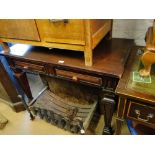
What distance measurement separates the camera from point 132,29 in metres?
1.09

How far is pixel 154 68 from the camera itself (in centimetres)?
84

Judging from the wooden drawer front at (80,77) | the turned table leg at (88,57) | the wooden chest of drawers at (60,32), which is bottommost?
the wooden drawer front at (80,77)

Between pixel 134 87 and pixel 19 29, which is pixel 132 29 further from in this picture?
pixel 19 29

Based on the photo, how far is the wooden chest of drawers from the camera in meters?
0.78

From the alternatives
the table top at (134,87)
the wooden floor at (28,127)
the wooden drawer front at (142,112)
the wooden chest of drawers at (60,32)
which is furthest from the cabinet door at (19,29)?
the wooden floor at (28,127)

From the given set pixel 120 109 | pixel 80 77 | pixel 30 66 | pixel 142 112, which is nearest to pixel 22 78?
pixel 30 66

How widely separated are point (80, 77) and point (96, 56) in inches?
6.6

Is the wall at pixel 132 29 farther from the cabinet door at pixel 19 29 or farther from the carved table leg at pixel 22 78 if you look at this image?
the carved table leg at pixel 22 78

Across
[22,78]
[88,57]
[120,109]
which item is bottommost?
[22,78]

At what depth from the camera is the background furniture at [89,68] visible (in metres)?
0.85

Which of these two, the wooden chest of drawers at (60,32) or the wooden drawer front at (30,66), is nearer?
the wooden chest of drawers at (60,32)

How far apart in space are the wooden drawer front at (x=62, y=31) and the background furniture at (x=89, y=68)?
0.14m

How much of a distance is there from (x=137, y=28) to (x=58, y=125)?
1.05 m
